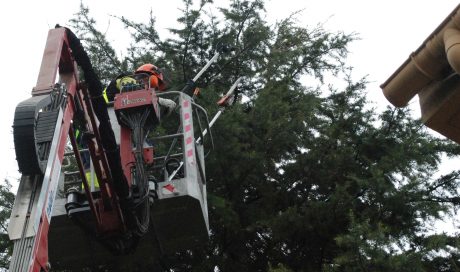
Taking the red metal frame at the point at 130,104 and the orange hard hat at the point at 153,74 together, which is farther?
the orange hard hat at the point at 153,74

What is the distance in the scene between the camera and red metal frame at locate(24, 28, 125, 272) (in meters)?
4.51

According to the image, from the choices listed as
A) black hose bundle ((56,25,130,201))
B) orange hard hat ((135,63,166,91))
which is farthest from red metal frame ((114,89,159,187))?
orange hard hat ((135,63,166,91))

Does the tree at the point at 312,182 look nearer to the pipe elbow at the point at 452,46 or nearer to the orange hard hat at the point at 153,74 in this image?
the orange hard hat at the point at 153,74

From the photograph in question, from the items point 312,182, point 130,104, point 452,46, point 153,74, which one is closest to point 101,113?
point 130,104

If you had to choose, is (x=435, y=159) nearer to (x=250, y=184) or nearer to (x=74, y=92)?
(x=250, y=184)

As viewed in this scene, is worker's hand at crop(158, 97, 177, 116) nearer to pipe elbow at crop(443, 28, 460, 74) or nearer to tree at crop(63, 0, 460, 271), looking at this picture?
tree at crop(63, 0, 460, 271)

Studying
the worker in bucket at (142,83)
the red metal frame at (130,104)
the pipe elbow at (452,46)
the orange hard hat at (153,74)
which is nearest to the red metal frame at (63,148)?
the red metal frame at (130,104)

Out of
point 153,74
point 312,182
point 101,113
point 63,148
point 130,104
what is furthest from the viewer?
point 312,182

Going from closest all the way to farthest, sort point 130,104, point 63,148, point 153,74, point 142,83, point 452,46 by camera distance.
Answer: point 452,46, point 63,148, point 130,104, point 142,83, point 153,74

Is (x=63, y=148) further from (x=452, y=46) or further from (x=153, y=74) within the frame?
(x=153, y=74)

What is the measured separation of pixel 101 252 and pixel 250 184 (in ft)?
13.9

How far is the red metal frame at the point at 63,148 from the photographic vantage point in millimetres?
4508

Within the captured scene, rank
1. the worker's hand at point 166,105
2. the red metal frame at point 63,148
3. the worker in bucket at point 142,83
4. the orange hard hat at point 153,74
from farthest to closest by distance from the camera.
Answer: the orange hard hat at point 153,74 → the worker's hand at point 166,105 → the worker in bucket at point 142,83 → the red metal frame at point 63,148

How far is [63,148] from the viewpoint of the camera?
514 centimetres
